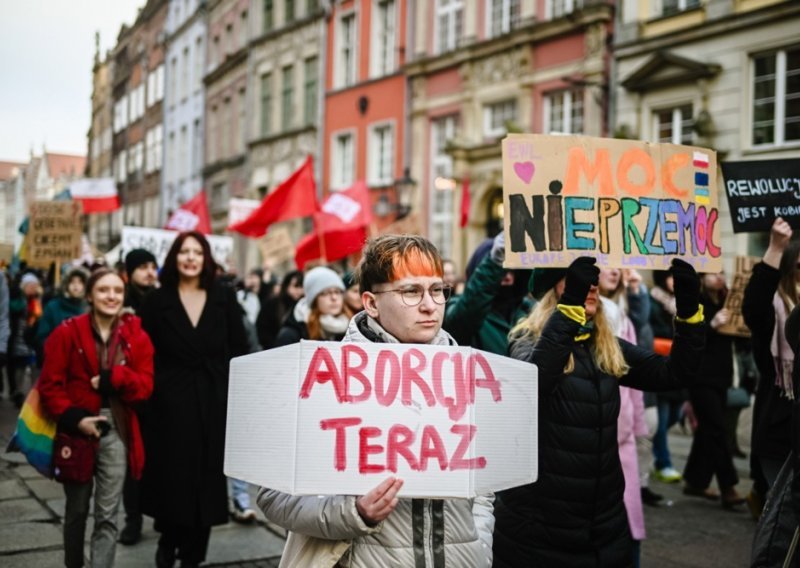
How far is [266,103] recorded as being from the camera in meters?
31.8

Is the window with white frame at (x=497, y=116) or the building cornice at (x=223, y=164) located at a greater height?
the building cornice at (x=223, y=164)

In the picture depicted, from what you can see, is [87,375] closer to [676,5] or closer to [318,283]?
[318,283]

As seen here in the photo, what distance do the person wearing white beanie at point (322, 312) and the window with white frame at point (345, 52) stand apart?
21.3m

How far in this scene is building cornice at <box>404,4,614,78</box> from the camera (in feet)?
57.9

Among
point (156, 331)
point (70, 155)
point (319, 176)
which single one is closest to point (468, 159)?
point (319, 176)

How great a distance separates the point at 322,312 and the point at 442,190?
652 inches

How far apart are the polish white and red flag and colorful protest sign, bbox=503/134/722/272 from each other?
534 inches

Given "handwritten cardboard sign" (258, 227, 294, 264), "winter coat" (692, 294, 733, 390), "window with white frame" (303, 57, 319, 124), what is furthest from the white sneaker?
"window with white frame" (303, 57, 319, 124)

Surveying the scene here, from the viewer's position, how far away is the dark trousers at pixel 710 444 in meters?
7.07

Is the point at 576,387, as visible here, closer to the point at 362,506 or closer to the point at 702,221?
the point at 702,221

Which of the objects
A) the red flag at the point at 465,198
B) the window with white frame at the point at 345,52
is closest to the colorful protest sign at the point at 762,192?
the red flag at the point at 465,198

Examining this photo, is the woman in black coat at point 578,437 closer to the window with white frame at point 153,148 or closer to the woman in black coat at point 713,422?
the woman in black coat at point 713,422

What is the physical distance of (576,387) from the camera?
11.1ft

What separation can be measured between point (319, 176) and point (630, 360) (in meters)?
23.9
